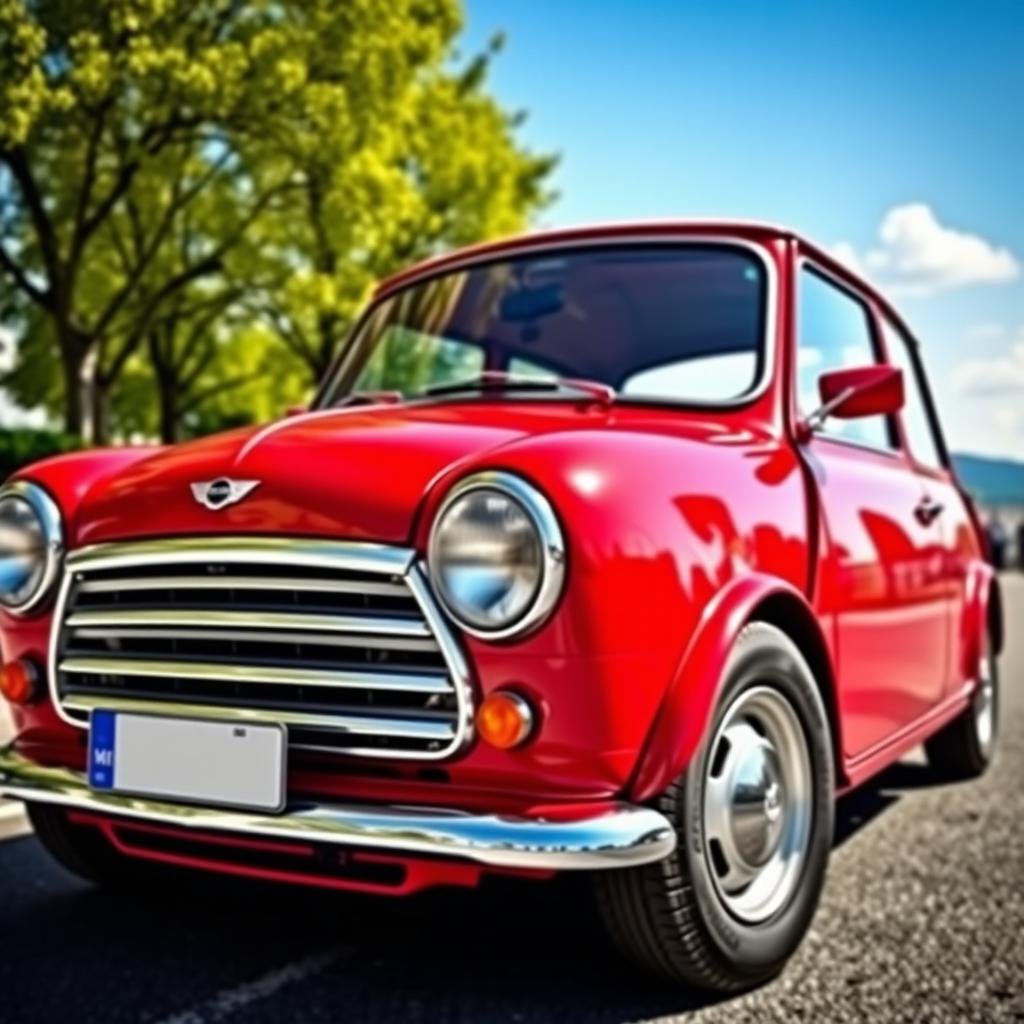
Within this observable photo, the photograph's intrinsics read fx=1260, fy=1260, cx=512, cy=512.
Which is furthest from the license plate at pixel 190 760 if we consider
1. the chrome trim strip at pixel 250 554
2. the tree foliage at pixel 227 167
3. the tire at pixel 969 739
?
the tree foliage at pixel 227 167

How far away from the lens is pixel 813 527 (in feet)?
9.93

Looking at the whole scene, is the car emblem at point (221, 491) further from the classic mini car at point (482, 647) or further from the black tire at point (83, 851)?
the black tire at point (83, 851)

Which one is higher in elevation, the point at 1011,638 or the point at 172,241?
the point at 172,241

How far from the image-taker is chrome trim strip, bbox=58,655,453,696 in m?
2.27

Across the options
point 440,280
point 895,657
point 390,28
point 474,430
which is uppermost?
point 390,28

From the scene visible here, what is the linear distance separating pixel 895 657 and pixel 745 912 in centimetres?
118

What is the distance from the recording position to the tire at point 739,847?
2.38 metres

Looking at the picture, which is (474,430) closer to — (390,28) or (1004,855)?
(1004,855)

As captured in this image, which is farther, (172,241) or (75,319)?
(172,241)

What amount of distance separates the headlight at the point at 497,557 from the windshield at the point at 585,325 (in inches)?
40.0

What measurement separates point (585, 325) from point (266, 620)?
1.74 metres

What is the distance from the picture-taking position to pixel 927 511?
4.11 meters

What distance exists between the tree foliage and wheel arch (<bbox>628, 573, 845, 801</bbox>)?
36.7 feet

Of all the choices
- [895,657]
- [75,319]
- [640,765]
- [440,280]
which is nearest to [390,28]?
[75,319]
